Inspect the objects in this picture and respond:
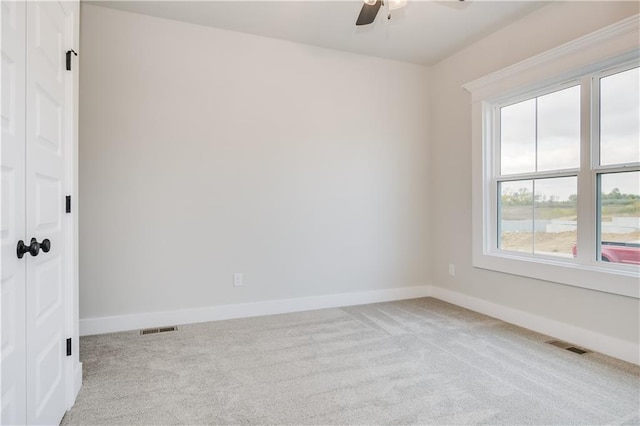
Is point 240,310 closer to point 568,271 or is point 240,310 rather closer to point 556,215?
point 568,271

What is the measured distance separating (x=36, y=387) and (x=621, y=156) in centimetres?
379

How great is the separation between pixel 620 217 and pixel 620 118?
0.74 meters

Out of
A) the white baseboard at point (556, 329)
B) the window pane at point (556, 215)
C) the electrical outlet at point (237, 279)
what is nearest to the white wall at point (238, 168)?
the electrical outlet at point (237, 279)

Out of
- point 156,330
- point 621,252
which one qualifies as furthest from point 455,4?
point 156,330

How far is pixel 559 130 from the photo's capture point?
3031 mm

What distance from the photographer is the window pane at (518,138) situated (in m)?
3.29

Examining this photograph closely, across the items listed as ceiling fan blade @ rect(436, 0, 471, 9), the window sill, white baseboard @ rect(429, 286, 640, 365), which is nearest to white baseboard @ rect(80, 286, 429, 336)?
white baseboard @ rect(429, 286, 640, 365)

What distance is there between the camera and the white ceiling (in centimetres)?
300

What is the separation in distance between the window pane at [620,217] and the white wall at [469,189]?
1.11 feet

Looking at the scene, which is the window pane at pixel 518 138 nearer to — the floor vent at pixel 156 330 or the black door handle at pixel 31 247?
the floor vent at pixel 156 330

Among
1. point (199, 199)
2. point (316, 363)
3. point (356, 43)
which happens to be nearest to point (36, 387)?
point (316, 363)

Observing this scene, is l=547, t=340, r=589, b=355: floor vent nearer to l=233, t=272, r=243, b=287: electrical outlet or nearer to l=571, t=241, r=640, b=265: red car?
l=571, t=241, r=640, b=265: red car

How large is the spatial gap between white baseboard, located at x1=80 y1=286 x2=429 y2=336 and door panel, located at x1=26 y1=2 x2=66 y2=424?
1.34 meters

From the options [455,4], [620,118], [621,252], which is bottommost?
[621,252]
